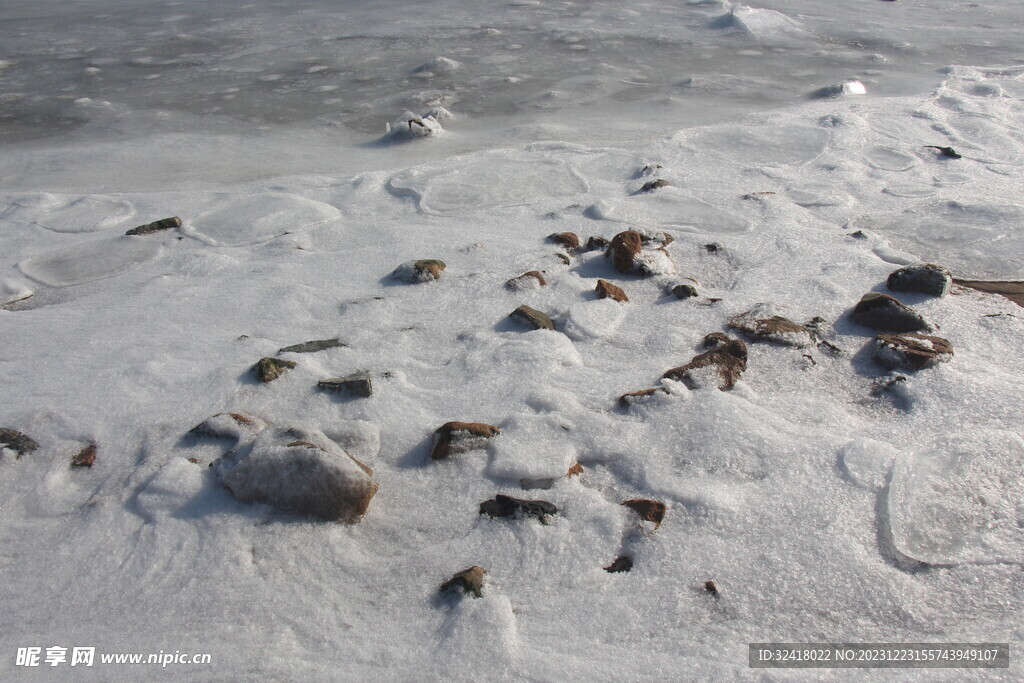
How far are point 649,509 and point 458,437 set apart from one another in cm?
50

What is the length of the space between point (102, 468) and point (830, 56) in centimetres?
602

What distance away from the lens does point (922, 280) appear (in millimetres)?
2391

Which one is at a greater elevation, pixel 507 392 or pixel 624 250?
pixel 624 250

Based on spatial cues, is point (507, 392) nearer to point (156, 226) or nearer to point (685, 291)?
point (685, 291)

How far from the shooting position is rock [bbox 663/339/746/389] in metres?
1.97

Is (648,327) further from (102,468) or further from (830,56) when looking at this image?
(830,56)

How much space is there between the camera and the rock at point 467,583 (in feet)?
4.64

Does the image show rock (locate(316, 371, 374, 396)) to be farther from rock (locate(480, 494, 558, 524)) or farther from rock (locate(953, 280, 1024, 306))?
rock (locate(953, 280, 1024, 306))

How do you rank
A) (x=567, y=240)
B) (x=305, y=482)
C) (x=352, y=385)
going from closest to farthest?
1. (x=305, y=482)
2. (x=352, y=385)
3. (x=567, y=240)

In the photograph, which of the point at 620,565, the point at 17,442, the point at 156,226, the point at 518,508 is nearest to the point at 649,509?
the point at 620,565

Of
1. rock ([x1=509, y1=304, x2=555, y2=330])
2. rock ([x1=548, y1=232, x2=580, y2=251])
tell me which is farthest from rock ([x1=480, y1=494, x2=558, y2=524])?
rock ([x1=548, y1=232, x2=580, y2=251])

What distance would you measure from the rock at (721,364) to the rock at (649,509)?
46 centimetres

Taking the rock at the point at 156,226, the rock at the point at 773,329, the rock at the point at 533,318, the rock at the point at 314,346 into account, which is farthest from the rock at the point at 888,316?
the rock at the point at 156,226

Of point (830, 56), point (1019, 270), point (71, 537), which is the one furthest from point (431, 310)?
point (830, 56)
